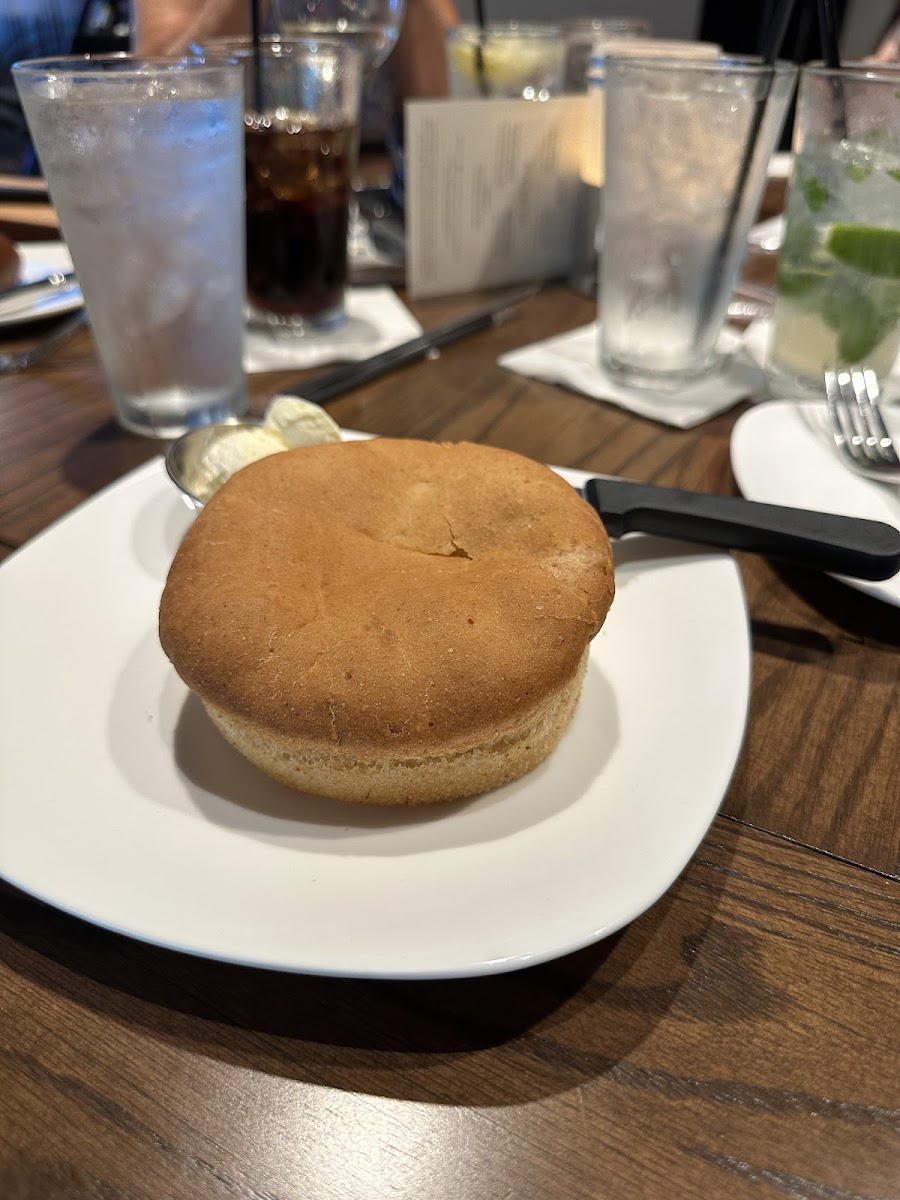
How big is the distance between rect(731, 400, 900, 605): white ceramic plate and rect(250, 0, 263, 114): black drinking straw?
3.28ft

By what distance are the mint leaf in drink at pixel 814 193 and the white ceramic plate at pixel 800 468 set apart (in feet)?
1.06

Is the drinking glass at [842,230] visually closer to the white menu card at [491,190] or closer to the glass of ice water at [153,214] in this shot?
the white menu card at [491,190]

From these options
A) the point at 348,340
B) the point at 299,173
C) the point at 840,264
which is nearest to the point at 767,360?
the point at 840,264

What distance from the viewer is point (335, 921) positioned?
53cm

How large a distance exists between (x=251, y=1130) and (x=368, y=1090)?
70 millimetres

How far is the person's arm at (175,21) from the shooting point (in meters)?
2.20

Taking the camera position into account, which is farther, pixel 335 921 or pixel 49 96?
pixel 49 96

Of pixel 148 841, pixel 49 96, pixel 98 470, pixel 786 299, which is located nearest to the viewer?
pixel 148 841

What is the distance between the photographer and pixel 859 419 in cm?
115

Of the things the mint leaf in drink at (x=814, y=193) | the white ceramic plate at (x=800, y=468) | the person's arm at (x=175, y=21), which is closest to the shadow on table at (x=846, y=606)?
the white ceramic plate at (x=800, y=468)

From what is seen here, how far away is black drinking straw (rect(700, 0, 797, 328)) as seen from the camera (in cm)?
109

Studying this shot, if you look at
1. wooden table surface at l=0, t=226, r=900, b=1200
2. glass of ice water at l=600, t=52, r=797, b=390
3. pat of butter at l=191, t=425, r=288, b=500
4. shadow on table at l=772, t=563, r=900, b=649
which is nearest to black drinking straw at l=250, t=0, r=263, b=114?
glass of ice water at l=600, t=52, r=797, b=390

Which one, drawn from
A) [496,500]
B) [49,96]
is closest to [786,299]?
[496,500]

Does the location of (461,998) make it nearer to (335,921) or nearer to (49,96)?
(335,921)
